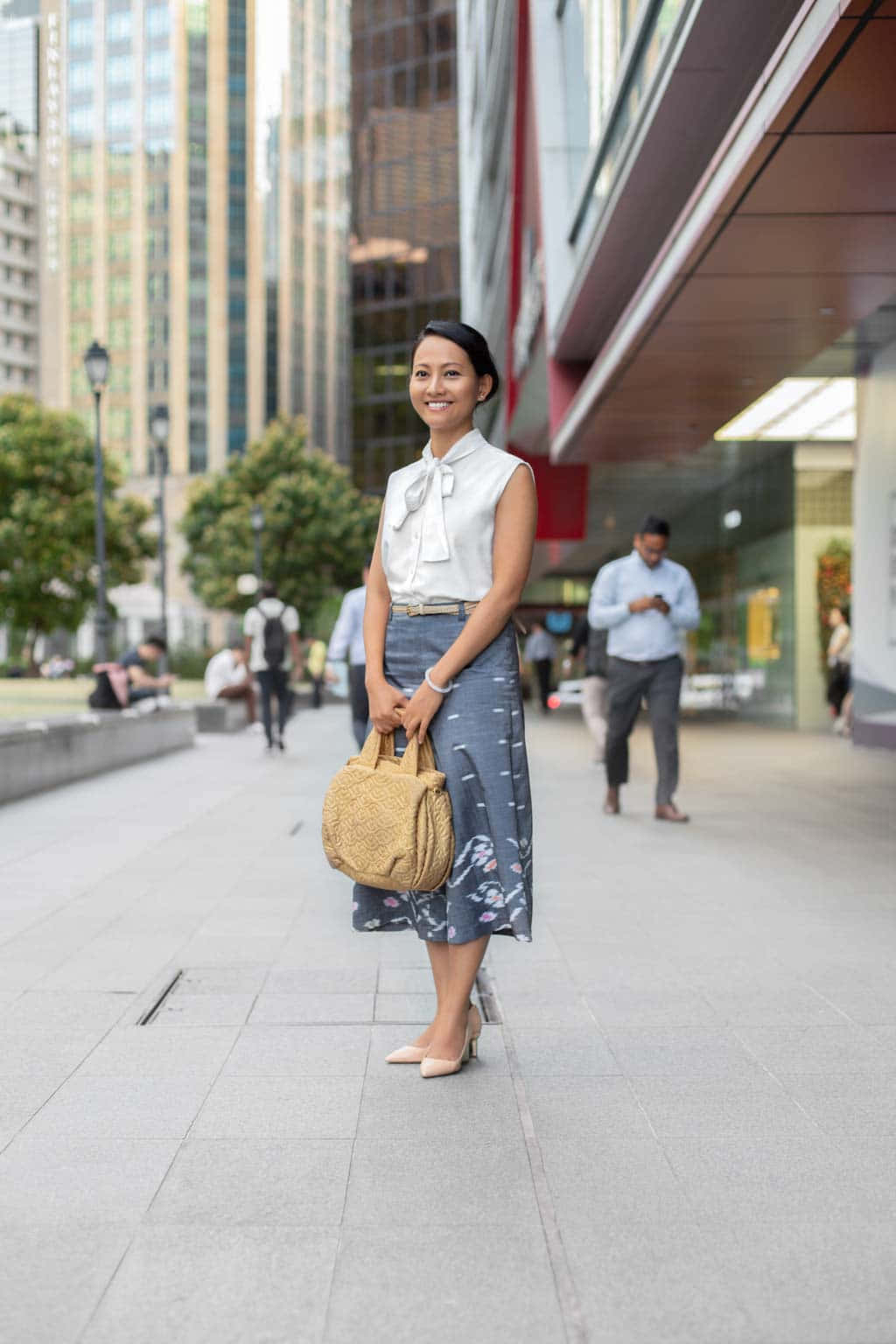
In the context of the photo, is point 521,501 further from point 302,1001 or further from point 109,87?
point 109,87

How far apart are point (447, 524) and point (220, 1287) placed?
1986mm

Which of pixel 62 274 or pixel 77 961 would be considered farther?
pixel 62 274

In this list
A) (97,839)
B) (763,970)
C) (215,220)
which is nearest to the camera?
(763,970)

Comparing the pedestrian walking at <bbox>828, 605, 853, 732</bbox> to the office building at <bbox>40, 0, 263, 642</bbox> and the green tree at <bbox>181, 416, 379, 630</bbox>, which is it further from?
the office building at <bbox>40, 0, 263, 642</bbox>

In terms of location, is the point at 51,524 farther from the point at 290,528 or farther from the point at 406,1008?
the point at 406,1008

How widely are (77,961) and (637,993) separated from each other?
214 cm

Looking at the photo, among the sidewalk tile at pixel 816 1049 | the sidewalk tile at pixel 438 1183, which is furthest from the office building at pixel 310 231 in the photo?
the sidewalk tile at pixel 438 1183

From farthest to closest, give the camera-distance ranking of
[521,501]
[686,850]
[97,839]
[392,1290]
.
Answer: [97,839] → [686,850] → [521,501] → [392,1290]

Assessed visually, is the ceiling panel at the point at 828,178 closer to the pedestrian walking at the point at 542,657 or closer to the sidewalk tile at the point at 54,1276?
the sidewalk tile at the point at 54,1276

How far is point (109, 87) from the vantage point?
99250 millimetres

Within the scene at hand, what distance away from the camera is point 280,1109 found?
364 cm

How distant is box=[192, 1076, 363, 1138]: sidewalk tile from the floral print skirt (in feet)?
1.67

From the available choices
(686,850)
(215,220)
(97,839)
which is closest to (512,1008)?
(686,850)

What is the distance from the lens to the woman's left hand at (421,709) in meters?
3.73
